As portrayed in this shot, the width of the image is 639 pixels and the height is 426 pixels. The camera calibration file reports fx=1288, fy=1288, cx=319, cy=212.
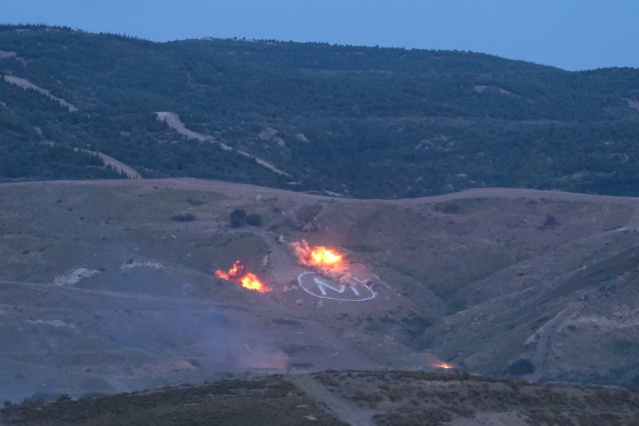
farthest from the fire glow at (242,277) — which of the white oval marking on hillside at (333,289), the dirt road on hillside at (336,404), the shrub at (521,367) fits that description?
the dirt road on hillside at (336,404)

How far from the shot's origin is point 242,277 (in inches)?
2080

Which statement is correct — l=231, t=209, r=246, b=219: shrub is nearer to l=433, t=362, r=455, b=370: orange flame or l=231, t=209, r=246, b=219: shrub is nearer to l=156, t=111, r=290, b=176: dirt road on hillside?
l=433, t=362, r=455, b=370: orange flame

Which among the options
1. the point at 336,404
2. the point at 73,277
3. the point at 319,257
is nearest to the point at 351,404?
the point at 336,404

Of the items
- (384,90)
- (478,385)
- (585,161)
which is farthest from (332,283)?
(384,90)

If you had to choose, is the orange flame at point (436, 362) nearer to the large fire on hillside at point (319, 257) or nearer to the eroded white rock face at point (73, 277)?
the large fire on hillside at point (319, 257)

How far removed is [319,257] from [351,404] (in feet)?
91.8

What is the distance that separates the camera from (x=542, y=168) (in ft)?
273

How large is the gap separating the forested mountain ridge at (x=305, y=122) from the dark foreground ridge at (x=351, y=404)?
41.1 meters

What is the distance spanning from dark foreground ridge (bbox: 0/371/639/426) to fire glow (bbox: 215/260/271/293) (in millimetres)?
22340

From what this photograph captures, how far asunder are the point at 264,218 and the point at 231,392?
102 feet

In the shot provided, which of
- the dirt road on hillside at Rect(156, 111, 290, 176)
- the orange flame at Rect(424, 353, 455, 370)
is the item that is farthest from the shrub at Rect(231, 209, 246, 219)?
the dirt road on hillside at Rect(156, 111, 290, 176)

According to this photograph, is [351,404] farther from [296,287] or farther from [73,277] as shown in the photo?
[296,287]

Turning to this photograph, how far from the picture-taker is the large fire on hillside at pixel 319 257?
54.5 metres

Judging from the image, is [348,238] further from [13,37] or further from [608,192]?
[13,37]
